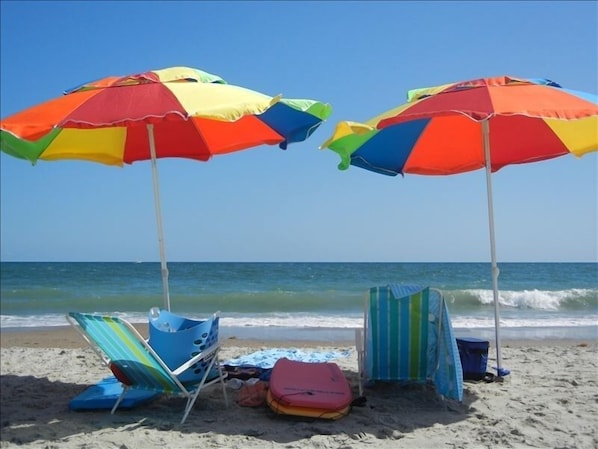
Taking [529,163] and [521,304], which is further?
[521,304]

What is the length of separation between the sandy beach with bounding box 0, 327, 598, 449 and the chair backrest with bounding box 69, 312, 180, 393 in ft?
0.89

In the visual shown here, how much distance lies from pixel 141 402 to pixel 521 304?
1537cm

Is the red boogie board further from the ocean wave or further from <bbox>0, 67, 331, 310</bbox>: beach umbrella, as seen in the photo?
the ocean wave

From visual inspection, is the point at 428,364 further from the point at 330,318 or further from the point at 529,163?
the point at 330,318

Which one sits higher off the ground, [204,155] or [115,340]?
[204,155]

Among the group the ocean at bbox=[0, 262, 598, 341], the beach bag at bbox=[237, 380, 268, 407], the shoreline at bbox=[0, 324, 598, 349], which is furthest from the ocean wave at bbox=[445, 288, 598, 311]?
the beach bag at bbox=[237, 380, 268, 407]

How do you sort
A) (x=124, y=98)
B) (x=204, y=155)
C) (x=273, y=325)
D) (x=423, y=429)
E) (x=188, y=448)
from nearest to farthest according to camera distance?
(x=188, y=448)
(x=423, y=429)
(x=124, y=98)
(x=204, y=155)
(x=273, y=325)

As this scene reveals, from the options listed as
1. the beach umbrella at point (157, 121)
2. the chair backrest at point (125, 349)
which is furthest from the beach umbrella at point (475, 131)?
the chair backrest at point (125, 349)

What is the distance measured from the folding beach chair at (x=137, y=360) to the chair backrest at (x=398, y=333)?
114 cm

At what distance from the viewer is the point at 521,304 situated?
17328 millimetres

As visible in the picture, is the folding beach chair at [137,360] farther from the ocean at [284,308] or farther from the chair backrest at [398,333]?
the ocean at [284,308]

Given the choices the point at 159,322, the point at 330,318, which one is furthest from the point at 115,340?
the point at 330,318

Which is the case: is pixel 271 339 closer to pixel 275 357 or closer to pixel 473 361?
pixel 275 357

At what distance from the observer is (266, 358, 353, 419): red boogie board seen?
371 centimetres
